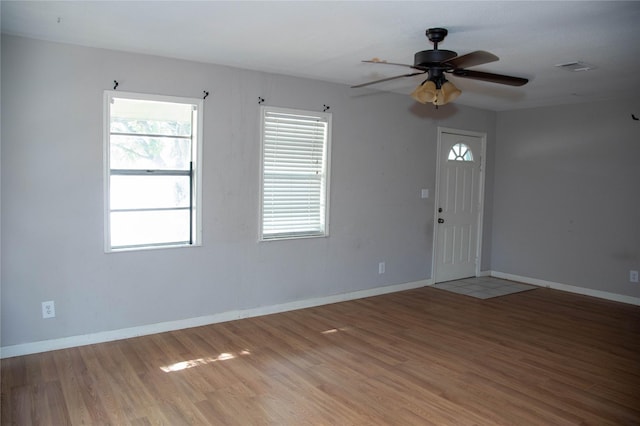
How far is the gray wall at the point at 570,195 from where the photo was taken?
5.63 meters

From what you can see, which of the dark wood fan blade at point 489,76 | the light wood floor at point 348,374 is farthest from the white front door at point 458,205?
the dark wood fan blade at point 489,76

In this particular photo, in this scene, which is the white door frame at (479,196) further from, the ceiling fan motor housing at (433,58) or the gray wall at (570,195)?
the ceiling fan motor housing at (433,58)

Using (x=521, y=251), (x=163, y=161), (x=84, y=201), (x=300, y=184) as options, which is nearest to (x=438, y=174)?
(x=521, y=251)

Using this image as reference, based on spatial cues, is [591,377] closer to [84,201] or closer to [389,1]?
[389,1]

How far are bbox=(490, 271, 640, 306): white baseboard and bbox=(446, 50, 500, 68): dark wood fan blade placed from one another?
13.8 ft

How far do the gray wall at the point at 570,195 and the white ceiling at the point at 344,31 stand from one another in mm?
1397

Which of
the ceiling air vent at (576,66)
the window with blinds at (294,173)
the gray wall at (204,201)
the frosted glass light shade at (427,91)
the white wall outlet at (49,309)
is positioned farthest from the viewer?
the window with blinds at (294,173)

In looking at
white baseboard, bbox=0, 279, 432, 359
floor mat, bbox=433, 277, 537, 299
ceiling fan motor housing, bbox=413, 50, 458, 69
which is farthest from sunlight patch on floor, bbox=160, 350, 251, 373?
floor mat, bbox=433, 277, 537, 299

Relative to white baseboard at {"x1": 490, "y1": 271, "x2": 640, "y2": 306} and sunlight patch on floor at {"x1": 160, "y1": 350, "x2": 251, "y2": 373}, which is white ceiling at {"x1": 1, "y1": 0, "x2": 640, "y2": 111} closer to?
sunlight patch on floor at {"x1": 160, "y1": 350, "x2": 251, "y2": 373}

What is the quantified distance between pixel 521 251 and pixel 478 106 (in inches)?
83.1

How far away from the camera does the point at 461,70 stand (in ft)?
10.6

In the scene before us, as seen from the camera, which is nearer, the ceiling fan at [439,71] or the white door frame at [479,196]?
the ceiling fan at [439,71]

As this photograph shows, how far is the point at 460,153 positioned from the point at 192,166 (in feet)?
12.5

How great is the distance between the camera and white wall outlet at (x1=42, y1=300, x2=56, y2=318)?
12.1ft
